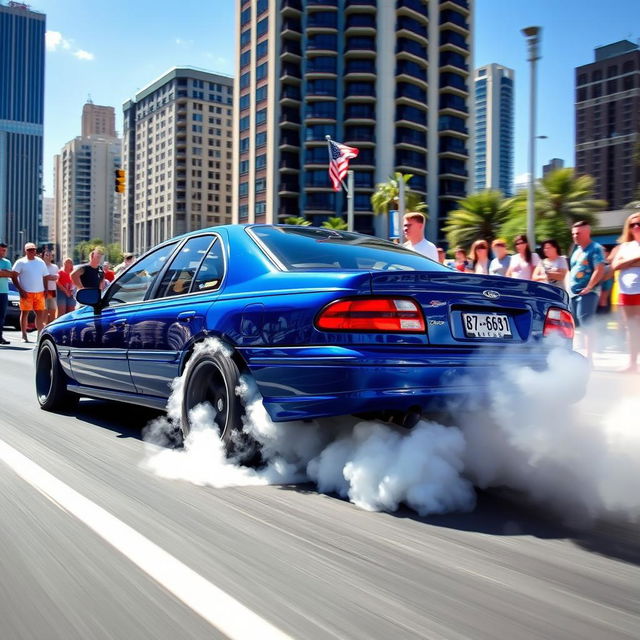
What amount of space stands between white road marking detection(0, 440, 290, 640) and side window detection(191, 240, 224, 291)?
1385 mm

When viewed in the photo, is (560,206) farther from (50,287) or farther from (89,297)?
(89,297)

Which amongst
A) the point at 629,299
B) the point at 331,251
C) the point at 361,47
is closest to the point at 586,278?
the point at 629,299

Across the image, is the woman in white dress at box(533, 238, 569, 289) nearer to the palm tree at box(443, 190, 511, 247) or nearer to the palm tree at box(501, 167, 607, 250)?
the palm tree at box(501, 167, 607, 250)

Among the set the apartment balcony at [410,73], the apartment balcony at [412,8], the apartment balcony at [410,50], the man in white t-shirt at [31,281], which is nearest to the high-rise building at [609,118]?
the apartment balcony at [412,8]

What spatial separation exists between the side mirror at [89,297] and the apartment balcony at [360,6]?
7511cm

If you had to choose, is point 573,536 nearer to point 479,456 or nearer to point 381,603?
point 479,456

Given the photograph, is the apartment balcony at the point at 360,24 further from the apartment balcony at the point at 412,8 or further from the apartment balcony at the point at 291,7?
the apartment balcony at the point at 291,7

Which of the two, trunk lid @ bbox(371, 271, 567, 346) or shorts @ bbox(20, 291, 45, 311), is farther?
shorts @ bbox(20, 291, 45, 311)

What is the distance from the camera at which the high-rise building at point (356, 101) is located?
74.6m

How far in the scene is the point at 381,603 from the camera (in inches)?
92.9

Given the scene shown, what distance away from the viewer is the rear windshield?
4.18 m

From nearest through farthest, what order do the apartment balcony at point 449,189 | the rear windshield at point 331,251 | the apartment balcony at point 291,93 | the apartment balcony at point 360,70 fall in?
the rear windshield at point 331,251 → the apartment balcony at point 360,70 → the apartment balcony at point 291,93 → the apartment balcony at point 449,189

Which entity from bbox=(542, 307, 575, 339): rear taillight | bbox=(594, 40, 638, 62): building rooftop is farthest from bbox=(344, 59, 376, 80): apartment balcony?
bbox=(594, 40, 638, 62): building rooftop

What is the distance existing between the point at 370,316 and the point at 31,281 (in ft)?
42.6
